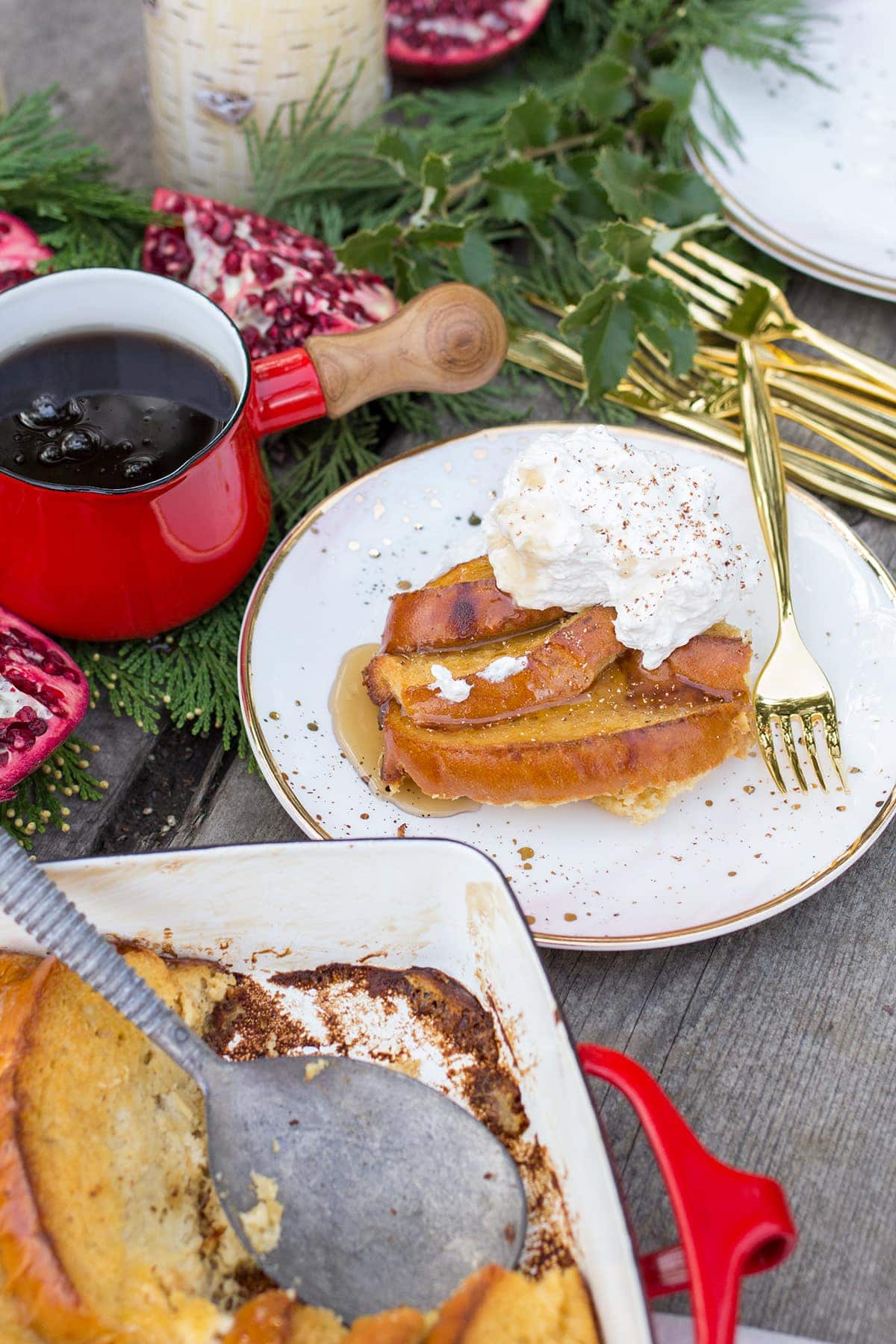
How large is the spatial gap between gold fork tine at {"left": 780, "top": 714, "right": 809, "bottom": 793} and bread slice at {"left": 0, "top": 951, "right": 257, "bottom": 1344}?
784mm

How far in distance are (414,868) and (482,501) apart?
77 cm

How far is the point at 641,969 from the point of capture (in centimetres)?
144

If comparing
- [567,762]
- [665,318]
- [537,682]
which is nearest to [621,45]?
[665,318]

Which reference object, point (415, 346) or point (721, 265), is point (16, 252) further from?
point (721, 265)

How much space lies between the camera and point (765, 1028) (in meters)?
1.40

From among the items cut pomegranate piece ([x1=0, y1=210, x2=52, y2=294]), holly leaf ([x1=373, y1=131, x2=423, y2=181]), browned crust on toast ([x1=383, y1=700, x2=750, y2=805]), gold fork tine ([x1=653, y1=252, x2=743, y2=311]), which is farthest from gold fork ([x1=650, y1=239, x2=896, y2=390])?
cut pomegranate piece ([x1=0, y1=210, x2=52, y2=294])

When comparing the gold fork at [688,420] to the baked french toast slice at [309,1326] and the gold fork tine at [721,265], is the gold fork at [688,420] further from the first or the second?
the baked french toast slice at [309,1326]

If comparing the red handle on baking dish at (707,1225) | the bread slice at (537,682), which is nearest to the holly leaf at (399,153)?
the bread slice at (537,682)

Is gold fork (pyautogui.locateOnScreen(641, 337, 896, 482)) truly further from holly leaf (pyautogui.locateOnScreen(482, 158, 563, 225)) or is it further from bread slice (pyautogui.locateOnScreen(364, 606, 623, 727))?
bread slice (pyautogui.locateOnScreen(364, 606, 623, 727))

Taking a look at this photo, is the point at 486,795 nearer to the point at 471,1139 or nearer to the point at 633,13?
the point at 471,1139

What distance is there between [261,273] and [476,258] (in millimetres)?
368

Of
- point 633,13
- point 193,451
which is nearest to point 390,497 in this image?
point 193,451

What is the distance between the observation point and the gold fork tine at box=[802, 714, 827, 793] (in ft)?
4.87

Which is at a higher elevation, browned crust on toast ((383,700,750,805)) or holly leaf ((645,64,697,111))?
holly leaf ((645,64,697,111))
